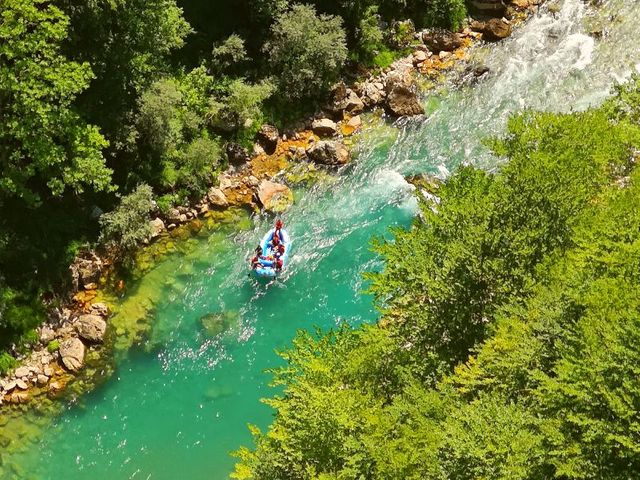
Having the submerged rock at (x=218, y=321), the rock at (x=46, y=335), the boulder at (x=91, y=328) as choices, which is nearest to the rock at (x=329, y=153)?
the submerged rock at (x=218, y=321)

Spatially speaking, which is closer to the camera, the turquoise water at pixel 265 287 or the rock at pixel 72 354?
the turquoise water at pixel 265 287

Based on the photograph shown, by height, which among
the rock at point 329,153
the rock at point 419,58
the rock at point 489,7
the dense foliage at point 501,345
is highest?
the rock at point 489,7

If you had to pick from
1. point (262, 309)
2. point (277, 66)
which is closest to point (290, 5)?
point (277, 66)

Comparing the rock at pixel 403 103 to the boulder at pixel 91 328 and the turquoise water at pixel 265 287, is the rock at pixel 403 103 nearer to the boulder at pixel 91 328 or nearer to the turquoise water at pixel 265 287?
the turquoise water at pixel 265 287

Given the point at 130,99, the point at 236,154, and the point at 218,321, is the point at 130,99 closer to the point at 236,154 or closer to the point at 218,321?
the point at 236,154

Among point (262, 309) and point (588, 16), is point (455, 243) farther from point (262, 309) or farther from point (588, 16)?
point (588, 16)

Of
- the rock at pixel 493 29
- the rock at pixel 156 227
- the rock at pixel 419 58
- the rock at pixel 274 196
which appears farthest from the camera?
the rock at pixel 493 29

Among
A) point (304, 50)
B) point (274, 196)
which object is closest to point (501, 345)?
point (274, 196)

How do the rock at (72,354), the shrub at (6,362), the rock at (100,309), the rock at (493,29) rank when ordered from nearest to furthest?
the shrub at (6,362) → the rock at (72,354) → the rock at (100,309) → the rock at (493,29)
